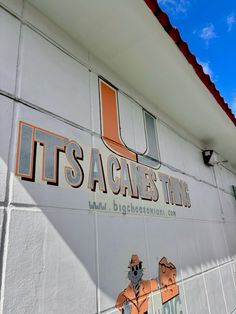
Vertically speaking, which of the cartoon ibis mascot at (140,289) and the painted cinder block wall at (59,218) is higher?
the painted cinder block wall at (59,218)

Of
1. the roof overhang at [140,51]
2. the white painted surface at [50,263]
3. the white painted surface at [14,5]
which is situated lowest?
the white painted surface at [50,263]

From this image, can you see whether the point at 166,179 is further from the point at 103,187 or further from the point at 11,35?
the point at 11,35

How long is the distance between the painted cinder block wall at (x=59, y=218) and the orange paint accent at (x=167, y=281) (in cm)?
7

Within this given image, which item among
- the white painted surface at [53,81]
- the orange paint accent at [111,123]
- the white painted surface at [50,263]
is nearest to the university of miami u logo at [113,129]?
the orange paint accent at [111,123]

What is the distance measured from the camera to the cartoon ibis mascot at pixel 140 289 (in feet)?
4.73

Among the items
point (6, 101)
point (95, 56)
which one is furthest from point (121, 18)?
point (6, 101)

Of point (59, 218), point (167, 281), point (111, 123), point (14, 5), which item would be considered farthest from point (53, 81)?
point (167, 281)

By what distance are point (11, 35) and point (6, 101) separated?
41cm

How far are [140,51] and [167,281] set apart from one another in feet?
6.02

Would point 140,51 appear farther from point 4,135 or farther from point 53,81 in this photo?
point 4,135

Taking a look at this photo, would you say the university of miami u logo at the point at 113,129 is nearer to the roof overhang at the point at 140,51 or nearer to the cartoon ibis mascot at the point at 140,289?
the roof overhang at the point at 140,51

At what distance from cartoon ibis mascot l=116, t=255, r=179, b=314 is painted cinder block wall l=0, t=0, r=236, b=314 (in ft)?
0.18

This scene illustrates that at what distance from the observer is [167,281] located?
1.88 meters

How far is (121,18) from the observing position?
5.33 ft
